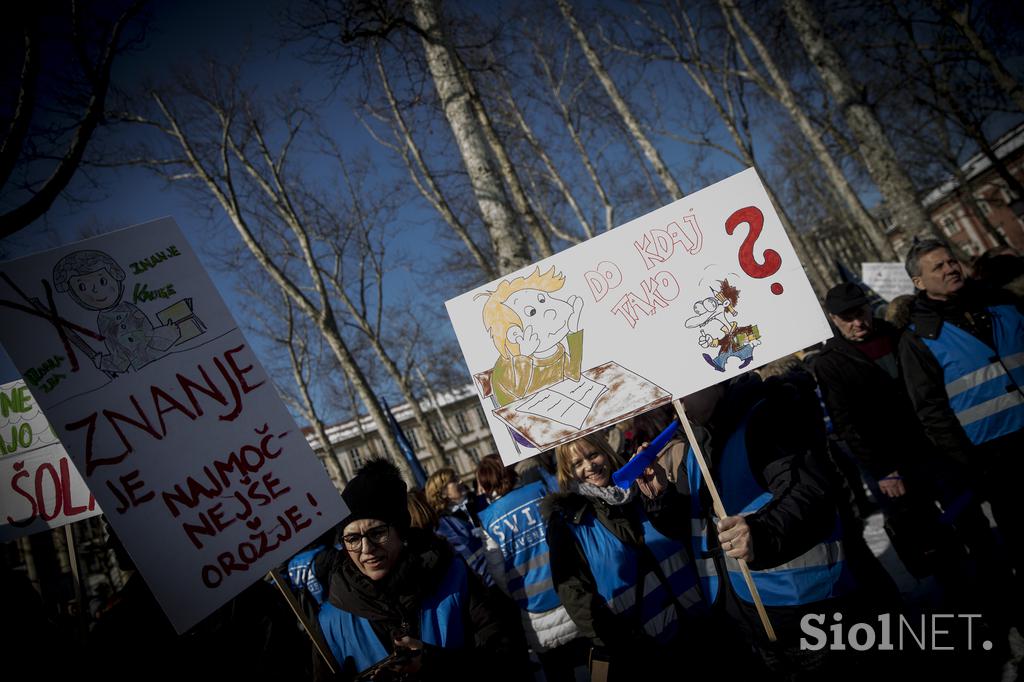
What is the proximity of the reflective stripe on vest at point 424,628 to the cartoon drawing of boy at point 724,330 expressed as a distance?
60.2 inches

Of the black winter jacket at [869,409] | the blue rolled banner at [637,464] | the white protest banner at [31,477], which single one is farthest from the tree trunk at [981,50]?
the white protest banner at [31,477]

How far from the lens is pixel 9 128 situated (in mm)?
3793

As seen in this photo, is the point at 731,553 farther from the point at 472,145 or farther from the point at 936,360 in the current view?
the point at 472,145

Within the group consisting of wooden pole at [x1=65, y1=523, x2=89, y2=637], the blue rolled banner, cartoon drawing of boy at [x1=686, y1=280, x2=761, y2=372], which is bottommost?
the blue rolled banner

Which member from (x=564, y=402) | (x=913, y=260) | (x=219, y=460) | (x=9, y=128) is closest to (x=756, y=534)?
(x=564, y=402)

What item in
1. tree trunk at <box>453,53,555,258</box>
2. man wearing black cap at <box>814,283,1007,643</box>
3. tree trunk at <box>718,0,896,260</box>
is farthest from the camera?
tree trunk at <box>718,0,896,260</box>

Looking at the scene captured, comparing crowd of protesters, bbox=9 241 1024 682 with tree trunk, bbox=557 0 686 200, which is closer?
crowd of protesters, bbox=9 241 1024 682

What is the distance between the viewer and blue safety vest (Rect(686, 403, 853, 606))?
201 cm

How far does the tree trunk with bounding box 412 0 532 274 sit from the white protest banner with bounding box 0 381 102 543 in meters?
3.67

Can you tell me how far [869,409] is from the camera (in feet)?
10.4

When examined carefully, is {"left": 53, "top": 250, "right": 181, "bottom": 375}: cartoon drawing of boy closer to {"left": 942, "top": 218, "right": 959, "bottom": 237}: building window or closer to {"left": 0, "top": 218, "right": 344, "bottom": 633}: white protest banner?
{"left": 0, "top": 218, "right": 344, "bottom": 633}: white protest banner

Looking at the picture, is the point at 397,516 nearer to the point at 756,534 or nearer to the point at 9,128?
the point at 756,534

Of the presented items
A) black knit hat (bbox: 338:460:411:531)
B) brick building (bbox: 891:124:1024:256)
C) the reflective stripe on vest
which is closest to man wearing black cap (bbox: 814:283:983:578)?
the reflective stripe on vest

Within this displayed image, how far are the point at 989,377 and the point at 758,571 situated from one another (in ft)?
5.56
